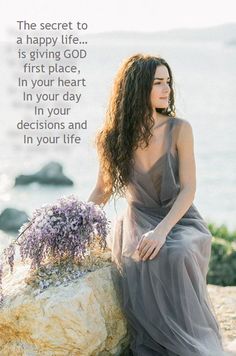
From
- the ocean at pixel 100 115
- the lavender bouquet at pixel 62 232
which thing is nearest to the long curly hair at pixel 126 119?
the lavender bouquet at pixel 62 232

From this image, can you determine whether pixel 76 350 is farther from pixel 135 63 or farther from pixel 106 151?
pixel 135 63

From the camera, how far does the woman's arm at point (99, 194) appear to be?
14.1 feet

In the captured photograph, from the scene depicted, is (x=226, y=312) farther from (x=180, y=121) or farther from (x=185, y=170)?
(x=180, y=121)

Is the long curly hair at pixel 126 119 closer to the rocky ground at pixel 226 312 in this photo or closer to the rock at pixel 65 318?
the rock at pixel 65 318

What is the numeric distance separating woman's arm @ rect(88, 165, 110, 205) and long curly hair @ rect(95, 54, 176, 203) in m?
0.03

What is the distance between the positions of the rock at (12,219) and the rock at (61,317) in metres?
6.98

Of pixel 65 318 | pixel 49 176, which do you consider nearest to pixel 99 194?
pixel 65 318

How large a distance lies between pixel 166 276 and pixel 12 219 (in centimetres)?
740

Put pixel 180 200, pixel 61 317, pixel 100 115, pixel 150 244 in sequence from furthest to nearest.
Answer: pixel 100 115 → pixel 180 200 → pixel 150 244 → pixel 61 317

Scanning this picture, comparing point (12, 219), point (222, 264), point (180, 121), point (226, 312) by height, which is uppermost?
point (180, 121)

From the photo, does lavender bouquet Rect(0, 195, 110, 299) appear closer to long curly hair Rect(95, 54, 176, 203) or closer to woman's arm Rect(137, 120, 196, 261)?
woman's arm Rect(137, 120, 196, 261)

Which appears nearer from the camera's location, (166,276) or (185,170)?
(166,276)

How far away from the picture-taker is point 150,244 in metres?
3.78

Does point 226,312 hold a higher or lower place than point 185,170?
lower
